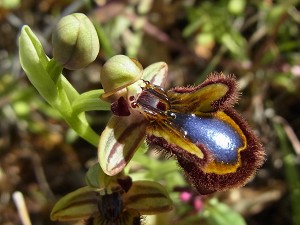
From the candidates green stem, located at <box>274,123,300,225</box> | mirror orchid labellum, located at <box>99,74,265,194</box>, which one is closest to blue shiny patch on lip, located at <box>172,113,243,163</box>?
mirror orchid labellum, located at <box>99,74,265,194</box>

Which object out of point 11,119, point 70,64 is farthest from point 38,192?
point 70,64

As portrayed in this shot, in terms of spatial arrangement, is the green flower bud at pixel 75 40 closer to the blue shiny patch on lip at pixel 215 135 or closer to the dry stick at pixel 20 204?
the blue shiny patch on lip at pixel 215 135

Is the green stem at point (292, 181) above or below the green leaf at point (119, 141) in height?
below

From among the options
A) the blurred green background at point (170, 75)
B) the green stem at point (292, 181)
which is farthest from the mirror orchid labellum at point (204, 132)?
the blurred green background at point (170, 75)

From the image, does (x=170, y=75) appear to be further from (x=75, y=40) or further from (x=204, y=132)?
(x=75, y=40)

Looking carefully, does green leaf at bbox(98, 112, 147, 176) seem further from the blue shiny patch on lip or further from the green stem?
the green stem

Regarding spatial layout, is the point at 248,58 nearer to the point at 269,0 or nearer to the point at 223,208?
the point at 269,0
